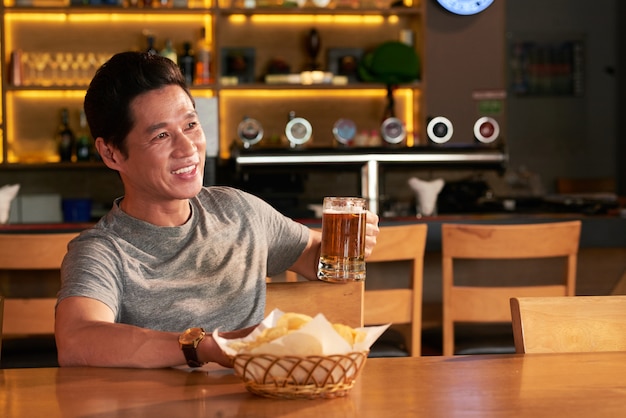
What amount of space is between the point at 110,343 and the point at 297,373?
436 mm

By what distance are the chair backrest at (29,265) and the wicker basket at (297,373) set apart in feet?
5.92

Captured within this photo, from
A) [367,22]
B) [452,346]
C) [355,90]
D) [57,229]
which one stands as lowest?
[452,346]

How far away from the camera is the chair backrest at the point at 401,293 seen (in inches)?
128

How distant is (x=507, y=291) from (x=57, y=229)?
1742 mm

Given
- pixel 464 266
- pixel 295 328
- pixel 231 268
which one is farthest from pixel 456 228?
pixel 295 328

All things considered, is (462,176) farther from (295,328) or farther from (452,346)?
(295,328)

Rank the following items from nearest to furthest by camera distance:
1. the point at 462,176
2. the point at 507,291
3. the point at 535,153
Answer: the point at 507,291
the point at 462,176
the point at 535,153

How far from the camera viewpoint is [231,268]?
1986 mm

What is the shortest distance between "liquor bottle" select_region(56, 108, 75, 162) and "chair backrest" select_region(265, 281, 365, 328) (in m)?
4.70

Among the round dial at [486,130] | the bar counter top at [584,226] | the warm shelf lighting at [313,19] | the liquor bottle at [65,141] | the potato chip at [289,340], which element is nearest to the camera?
the potato chip at [289,340]

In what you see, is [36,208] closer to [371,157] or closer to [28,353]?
[371,157]

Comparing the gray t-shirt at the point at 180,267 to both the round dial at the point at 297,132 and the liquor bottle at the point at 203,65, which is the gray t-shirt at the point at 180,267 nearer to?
the round dial at the point at 297,132

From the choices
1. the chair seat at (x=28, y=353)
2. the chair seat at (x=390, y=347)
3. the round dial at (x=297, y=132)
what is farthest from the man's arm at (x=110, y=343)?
the round dial at (x=297, y=132)

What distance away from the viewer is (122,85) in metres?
1.90
